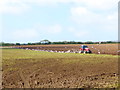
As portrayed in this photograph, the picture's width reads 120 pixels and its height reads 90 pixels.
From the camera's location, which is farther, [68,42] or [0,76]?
[68,42]

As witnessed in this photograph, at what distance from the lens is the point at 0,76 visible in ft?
45.4

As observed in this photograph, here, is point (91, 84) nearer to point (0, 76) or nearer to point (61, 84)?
point (61, 84)

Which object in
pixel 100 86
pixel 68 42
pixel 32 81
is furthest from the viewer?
pixel 68 42

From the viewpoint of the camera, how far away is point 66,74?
47.0 ft

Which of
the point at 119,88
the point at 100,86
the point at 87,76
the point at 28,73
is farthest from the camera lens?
the point at 28,73

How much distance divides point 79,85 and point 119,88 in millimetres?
1900

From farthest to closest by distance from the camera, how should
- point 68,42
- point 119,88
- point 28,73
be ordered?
1. point 68,42
2. point 28,73
3. point 119,88

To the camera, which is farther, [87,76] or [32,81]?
[87,76]

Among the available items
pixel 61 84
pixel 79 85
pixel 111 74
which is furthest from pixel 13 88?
pixel 111 74

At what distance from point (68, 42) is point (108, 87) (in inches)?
3971

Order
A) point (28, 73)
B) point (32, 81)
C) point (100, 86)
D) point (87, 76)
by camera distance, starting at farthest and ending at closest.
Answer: point (28, 73) → point (87, 76) → point (32, 81) → point (100, 86)

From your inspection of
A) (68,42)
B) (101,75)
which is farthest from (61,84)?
(68,42)

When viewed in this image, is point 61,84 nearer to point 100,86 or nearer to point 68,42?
point 100,86

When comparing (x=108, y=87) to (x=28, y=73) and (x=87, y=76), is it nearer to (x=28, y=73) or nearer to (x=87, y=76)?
(x=87, y=76)
